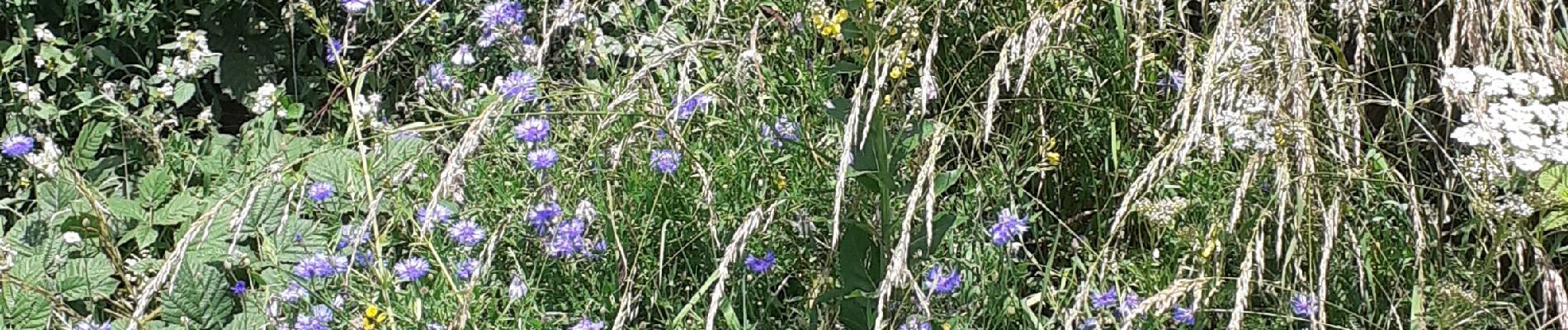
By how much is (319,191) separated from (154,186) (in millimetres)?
399

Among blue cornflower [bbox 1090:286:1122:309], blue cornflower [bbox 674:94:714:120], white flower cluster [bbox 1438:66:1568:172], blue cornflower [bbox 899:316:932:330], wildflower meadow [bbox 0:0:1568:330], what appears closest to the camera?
white flower cluster [bbox 1438:66:1568:172]

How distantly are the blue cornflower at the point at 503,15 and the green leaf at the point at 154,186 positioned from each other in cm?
53

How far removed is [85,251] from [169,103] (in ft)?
2.20

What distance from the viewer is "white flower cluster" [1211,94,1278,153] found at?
1.65 meters

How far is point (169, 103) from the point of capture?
281 cm

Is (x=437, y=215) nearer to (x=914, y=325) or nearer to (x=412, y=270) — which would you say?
(x=412, y=270)

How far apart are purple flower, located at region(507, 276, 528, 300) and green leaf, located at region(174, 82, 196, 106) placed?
1.02 meters

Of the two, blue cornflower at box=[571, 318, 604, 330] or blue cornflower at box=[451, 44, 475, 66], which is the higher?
blue cornflower at box=[451, 44, 475, 66]

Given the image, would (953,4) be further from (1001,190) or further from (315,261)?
(315,261)

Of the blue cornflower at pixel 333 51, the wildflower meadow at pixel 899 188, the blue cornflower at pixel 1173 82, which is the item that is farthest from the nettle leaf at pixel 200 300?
the blue cornflower at pixel 1173 82

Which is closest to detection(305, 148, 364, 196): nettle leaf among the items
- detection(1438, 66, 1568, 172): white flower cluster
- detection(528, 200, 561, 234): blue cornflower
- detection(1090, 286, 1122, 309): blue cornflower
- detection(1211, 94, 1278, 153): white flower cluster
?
detection(528, 200, 561, 234): blue cornflower

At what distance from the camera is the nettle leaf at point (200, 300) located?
1.94 metres

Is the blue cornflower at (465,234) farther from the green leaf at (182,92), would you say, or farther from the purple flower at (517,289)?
the green leaf at (182,92)

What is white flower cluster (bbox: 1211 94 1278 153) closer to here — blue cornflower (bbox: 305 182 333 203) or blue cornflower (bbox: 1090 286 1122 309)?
blue cornflower (bbox: 1090 286 1122 309)
